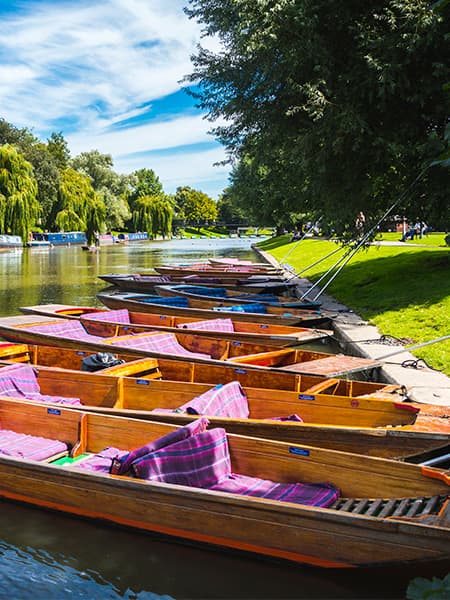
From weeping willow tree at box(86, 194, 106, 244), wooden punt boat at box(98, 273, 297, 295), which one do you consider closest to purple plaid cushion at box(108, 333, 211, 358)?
wooden punt boat at box(98, 273, 297, 295)

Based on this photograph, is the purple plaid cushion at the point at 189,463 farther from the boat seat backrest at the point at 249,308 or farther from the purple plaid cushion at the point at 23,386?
the boat seat backrest at the point at 249,308

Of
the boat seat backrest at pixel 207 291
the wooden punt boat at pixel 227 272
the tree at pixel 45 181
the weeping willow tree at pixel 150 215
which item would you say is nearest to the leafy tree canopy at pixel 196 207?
the weeping willow tree at pixel 150 215

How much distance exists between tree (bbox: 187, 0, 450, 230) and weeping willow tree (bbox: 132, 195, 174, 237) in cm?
7069

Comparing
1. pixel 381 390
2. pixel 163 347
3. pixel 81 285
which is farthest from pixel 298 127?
pixel 81 285

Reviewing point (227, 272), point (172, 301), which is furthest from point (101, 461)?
point (227, 272)

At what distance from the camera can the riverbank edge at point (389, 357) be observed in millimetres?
7000

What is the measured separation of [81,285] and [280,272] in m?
8.49

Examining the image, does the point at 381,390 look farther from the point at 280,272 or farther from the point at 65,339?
the point at 280,272

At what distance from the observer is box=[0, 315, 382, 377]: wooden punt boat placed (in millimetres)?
7871

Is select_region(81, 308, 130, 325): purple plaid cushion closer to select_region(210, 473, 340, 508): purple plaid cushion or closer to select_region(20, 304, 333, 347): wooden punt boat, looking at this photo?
select_region(20, 304, 333, 347): wooden punt boat

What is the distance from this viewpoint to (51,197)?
2266 inches

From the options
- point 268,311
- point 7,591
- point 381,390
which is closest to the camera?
point 7,591

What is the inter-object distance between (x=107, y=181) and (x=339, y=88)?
234 feet

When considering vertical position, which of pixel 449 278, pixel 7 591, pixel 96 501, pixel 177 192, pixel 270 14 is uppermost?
pixel 177 192
